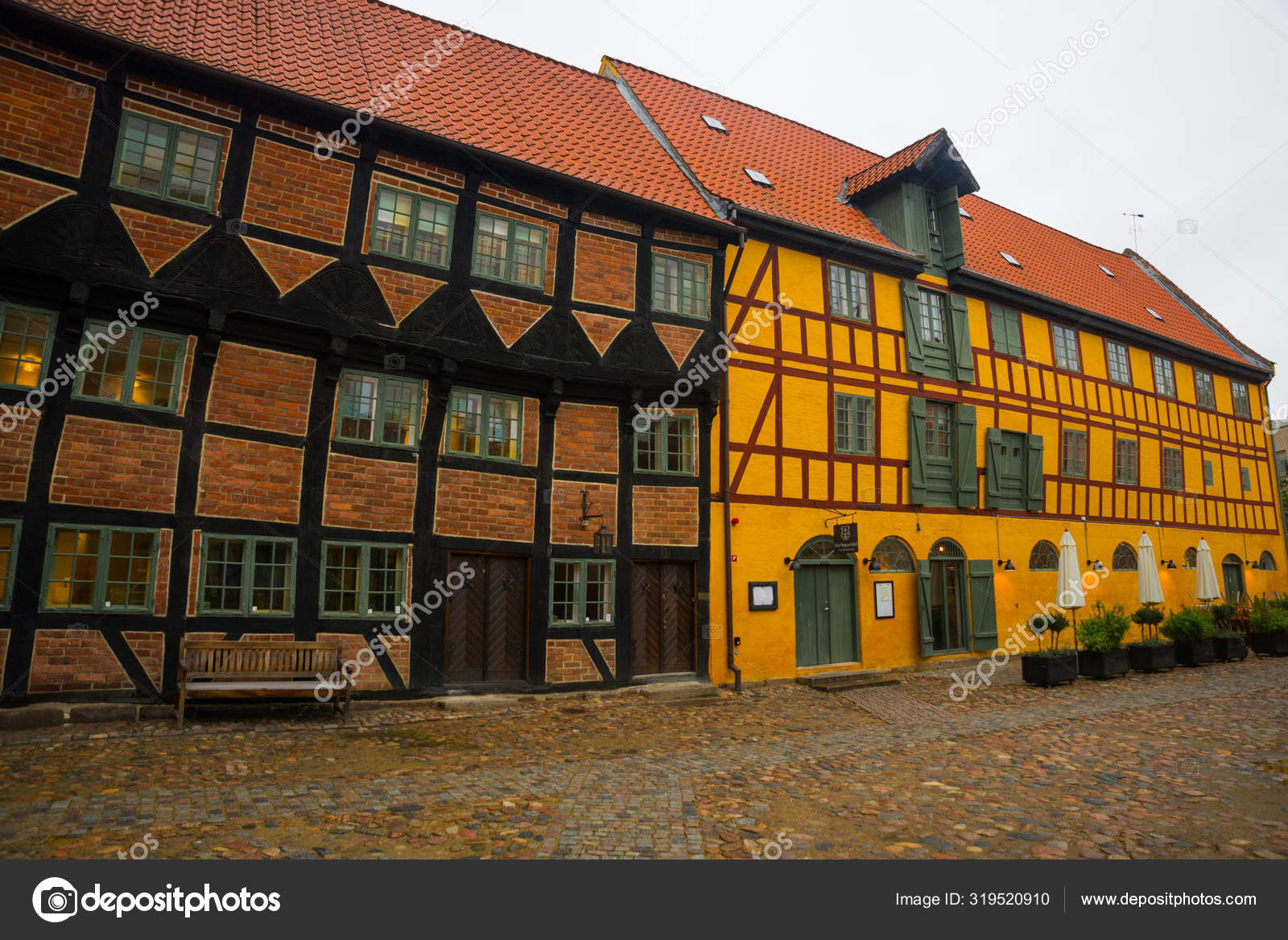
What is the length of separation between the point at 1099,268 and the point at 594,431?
2029 centimetres

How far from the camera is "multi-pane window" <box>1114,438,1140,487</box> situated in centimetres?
2064

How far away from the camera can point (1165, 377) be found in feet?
74.3

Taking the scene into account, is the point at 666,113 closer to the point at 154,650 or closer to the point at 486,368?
the point at 486,368

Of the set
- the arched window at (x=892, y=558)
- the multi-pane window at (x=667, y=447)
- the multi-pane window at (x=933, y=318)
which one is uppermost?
the multi-pane window at (x=933, y=318)

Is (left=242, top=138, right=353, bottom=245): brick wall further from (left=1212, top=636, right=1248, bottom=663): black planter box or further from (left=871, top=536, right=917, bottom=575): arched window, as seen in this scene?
(left=1212, top=636, right=1248, bottom=663): black planter box

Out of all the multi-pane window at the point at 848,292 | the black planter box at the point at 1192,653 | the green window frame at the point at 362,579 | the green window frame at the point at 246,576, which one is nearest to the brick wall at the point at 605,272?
the multi-pane window at the point at 848,292

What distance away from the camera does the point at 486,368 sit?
11383mm

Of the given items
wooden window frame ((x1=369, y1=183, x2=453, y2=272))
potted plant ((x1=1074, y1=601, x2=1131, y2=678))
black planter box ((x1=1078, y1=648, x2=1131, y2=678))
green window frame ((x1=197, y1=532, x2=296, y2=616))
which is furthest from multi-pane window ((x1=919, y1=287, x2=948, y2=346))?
green window frame ((x1=197, y1=532, x2=296, y2=616))

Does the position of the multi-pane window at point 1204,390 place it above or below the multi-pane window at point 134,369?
above

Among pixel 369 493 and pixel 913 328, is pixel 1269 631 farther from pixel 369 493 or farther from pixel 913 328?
pixel 369 493

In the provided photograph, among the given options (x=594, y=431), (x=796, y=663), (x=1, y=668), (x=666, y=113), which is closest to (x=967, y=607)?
(x=796, y=663)

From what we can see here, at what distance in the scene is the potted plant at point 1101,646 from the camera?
1384 centimetres

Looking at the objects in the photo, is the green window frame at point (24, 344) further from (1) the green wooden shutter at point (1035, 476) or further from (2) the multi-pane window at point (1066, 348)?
(2) the multi-pane window at point (1066, 348)
